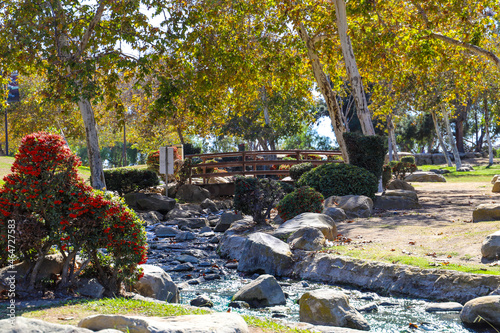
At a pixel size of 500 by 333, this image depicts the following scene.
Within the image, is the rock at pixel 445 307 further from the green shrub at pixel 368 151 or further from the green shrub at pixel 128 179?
the green shrub at pixel 128 179

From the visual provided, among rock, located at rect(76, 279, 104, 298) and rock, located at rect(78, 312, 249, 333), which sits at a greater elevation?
rock, located at rect(78, 312, 249, 333)

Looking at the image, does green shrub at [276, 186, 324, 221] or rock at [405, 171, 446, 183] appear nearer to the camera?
green shrub at [276, 186, 324, 221]

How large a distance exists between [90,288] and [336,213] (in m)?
7.30

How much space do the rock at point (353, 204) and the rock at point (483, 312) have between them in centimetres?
675

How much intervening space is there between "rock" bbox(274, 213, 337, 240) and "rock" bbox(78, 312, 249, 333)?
5.59 m

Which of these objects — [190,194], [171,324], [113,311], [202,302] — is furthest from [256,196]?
[190,194]

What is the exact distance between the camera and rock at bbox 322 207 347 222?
11.7 meters

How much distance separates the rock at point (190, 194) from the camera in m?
19.5

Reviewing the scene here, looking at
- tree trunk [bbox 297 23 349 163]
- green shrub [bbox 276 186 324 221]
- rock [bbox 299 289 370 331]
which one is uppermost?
tree trunk [bbox 297 23 349 163]

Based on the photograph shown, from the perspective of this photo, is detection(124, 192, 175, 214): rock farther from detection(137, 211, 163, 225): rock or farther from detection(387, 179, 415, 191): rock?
detection(387, 179, 415, 191): rock

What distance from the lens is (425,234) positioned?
31.0ft

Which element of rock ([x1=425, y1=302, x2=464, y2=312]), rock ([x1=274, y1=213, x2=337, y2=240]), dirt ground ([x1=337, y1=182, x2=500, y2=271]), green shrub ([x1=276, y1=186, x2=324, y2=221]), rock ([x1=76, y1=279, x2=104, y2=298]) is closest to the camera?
rock ([x1=76, y1=279, x2=104, y2=298])

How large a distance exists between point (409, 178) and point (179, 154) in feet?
44.5

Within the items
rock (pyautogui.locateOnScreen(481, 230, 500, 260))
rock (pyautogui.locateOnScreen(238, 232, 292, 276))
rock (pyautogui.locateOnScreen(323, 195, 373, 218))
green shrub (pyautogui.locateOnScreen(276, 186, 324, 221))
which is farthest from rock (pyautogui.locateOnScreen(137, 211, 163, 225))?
rock (pyautogui.locateOnScreen(481, 230, 500, 260))
